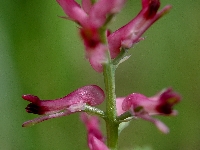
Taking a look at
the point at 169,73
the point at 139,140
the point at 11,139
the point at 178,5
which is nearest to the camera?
the point at 11,139

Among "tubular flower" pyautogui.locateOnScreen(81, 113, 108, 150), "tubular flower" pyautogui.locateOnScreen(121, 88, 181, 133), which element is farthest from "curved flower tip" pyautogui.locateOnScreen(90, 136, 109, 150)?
"tubular flower" pyautogui.locateOnScreen(121, 88, 181, 133)

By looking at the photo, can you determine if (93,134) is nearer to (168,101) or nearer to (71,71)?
(168,101)

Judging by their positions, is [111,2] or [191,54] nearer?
[111,2]

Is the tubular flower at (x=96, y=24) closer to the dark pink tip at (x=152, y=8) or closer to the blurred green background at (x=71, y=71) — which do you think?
the dark pink tip at (x=152, y=8)

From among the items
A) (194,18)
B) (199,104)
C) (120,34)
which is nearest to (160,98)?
(120,34)

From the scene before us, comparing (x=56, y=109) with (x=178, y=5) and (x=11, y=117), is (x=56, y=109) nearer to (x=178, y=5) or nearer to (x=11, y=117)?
(x=11, y=117)

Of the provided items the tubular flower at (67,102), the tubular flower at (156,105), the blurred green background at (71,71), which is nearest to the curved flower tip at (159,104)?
the tubular flower at (156,105)
